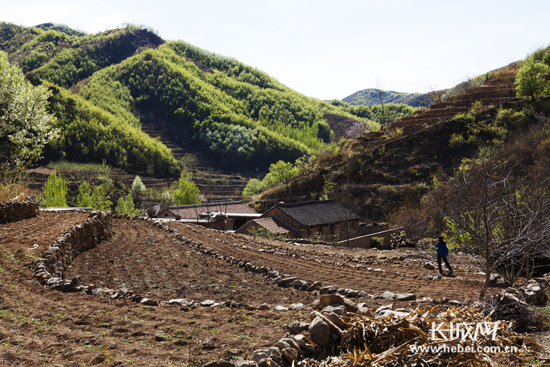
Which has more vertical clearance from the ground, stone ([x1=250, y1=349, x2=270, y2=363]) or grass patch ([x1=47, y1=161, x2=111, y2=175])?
grass patch ([x1=47, y1=161, x2=111, y2=175])

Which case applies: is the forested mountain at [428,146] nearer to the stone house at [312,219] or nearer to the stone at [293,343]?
the stone house at [312,219]

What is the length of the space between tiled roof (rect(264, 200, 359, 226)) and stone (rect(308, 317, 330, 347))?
96.1 feet

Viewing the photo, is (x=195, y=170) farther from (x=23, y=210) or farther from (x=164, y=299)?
(x=164, y=299)

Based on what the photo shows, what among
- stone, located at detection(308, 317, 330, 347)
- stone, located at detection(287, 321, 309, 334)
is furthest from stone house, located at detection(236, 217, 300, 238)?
stone, located at detection(308, 317, 330, 347)

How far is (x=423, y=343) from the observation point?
392 centimetres

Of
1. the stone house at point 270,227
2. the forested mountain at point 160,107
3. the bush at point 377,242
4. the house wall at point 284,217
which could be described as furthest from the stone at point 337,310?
the forested mountain at point 160,107

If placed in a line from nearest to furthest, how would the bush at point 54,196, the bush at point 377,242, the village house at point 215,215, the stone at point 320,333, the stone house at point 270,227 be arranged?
the stone at point 320,333
the bush at point 377,242
the stone house at point 270,227
the village house at point 215,215
the bush at point 54,196

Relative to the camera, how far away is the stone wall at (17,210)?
494 inches

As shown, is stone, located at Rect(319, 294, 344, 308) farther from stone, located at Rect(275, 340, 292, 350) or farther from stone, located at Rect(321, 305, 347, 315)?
stone, located at Rect(275, 340, 292, 350)

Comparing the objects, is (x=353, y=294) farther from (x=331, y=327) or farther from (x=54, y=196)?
(x=54, y=196)

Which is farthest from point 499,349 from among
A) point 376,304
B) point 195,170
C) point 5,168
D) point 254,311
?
point 195,170

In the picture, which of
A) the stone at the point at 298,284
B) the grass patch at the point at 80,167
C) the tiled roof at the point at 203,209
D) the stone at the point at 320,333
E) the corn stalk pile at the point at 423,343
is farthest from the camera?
the grass patch at the point at 80,167

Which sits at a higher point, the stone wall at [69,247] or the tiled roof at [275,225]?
the stone wall at [69,247]

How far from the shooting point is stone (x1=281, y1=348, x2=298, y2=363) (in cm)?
394
